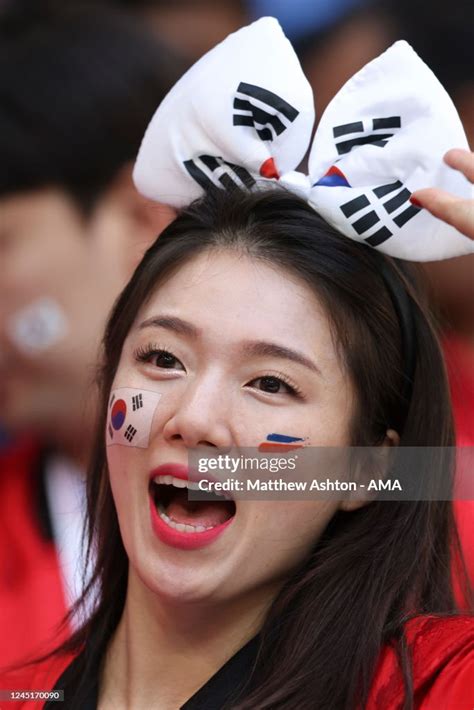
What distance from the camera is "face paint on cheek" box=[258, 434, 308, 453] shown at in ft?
5.02

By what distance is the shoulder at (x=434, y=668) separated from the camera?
1374 millimetres

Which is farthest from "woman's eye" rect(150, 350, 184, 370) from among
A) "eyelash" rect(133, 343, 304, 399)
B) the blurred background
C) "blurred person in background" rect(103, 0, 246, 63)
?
"blurred person in background" rect(103, 0, 246, 63)

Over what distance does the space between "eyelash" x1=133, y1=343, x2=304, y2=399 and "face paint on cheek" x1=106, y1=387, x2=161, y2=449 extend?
0.05m

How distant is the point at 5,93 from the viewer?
9.54 ft

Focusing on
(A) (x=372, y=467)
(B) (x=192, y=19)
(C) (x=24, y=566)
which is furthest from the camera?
(B) (x=192, y=19)

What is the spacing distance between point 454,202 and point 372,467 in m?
0.40

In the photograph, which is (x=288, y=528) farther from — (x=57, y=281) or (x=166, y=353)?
(x=57, y=281)

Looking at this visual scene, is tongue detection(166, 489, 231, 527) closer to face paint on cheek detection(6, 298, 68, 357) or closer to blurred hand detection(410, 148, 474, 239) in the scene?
blurred hand detection(410, 148, 474, 239)

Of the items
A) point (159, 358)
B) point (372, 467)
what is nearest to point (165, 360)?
point (159, 358)

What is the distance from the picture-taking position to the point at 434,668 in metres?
1.41

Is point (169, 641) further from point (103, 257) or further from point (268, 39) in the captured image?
point (103, 257)

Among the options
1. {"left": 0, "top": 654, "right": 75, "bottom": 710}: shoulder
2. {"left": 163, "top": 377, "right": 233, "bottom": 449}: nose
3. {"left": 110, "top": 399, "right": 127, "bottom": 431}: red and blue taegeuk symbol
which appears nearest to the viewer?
{"left": 163, "top": 377, "right": 233, "bottom": 449}: nose

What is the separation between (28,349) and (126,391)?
1299 mm

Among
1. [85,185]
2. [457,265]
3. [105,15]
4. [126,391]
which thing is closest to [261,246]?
[126,391]
